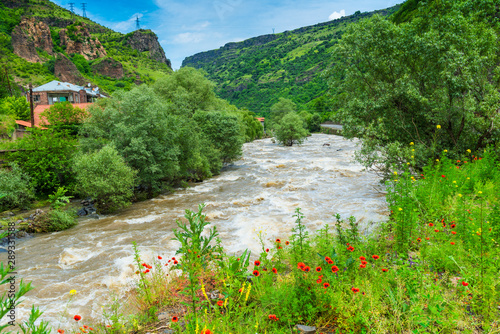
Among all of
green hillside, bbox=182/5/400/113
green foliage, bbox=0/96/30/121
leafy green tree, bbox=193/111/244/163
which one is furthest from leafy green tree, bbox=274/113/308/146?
green hillside, bbox=182/5/400/113

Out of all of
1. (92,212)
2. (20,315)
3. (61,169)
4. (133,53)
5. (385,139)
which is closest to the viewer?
(20,315)

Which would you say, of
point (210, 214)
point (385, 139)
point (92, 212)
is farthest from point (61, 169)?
point (385, 139)

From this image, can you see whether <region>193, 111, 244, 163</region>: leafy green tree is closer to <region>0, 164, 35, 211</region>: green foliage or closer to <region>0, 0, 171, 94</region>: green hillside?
<region>0, 164, 35, 211</region>: green foliage

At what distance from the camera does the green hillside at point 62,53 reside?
79.2m

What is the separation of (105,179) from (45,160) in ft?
22.4

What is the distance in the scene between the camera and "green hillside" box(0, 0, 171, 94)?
79.2 meters

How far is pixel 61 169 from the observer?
19.2 m

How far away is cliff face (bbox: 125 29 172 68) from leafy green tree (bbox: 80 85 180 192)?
154440 mm

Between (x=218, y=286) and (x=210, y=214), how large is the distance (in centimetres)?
969

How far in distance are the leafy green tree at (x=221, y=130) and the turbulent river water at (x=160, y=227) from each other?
6.37 meters

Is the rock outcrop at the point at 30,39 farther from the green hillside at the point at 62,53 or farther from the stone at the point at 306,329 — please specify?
the stone at the point at 306,329

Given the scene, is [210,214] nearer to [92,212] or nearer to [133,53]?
[92,212]

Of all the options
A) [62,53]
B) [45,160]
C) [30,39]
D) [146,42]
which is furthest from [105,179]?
[146,42]

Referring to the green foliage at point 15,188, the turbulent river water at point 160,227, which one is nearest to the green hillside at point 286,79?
the turbulent river water at point 160,227
